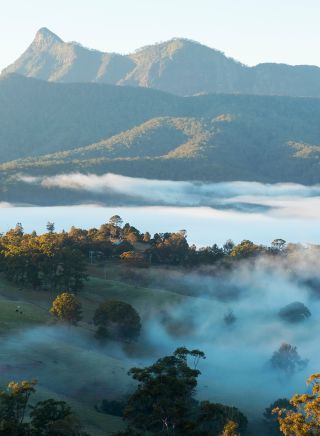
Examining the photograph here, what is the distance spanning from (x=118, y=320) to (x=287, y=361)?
22078mm

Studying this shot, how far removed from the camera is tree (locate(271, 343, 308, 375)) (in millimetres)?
100938

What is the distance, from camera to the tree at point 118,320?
9769 cm

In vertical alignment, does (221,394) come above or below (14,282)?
below

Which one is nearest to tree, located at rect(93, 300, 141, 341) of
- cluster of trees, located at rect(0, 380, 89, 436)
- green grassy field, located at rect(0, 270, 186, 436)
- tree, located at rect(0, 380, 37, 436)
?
green grassy field, located at rect(0, 270, 186, 436)

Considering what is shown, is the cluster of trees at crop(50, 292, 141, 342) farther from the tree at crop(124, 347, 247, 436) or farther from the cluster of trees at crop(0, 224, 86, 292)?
the tree at crop(124, 347, 247, 436)

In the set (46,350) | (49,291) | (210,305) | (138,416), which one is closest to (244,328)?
(210,305)

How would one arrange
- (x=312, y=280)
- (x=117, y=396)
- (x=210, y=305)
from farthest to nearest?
(x=312, y=280) < (x=210, y=305) < (x=117, y=396)

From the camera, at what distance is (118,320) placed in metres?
98.1

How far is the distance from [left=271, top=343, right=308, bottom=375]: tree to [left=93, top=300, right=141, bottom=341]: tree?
1795 centimetres

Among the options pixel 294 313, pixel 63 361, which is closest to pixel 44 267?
pixel 63 361

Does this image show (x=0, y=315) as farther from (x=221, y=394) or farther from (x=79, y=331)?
(x=221, y=394)

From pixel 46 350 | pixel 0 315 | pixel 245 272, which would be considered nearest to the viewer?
pixel 46 350

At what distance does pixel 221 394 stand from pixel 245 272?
245 feet

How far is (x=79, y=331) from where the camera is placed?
93.2 meters
